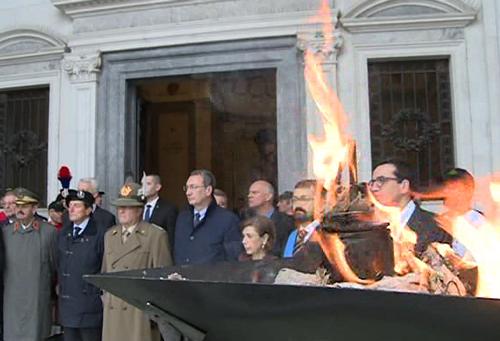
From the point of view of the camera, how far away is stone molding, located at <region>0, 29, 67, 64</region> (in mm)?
8758

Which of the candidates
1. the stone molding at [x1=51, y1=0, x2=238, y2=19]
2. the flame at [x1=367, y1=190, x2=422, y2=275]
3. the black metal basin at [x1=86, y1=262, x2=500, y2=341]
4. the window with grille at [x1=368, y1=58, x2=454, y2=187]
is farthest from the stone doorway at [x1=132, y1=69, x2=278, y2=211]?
the black metal basin at [x1=86, y1=262, x2=500, y2=341]

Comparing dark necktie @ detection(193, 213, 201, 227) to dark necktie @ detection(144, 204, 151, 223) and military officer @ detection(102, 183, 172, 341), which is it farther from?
dark necktie @ detection(144, 204, 151, 223)

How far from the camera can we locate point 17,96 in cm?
Result: 930

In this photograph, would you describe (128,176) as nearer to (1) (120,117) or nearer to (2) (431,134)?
(1) (120,117)

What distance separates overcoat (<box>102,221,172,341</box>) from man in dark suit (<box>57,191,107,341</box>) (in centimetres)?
26

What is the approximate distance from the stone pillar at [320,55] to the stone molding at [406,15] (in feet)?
1.05

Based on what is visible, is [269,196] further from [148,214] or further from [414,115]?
[414,115]

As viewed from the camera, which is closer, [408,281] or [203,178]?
[408,281]

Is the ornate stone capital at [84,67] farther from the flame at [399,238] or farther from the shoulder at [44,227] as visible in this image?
the flame at [399,238]

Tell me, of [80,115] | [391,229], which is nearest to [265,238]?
[391,229]

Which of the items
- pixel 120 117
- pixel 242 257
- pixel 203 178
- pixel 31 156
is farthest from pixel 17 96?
pixel 242 257

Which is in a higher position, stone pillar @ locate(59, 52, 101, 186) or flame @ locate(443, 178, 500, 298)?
stone pillar @ locate(59, 52, 101, 186)

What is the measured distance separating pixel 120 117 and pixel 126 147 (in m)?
0.44

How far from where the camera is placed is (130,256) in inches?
200
